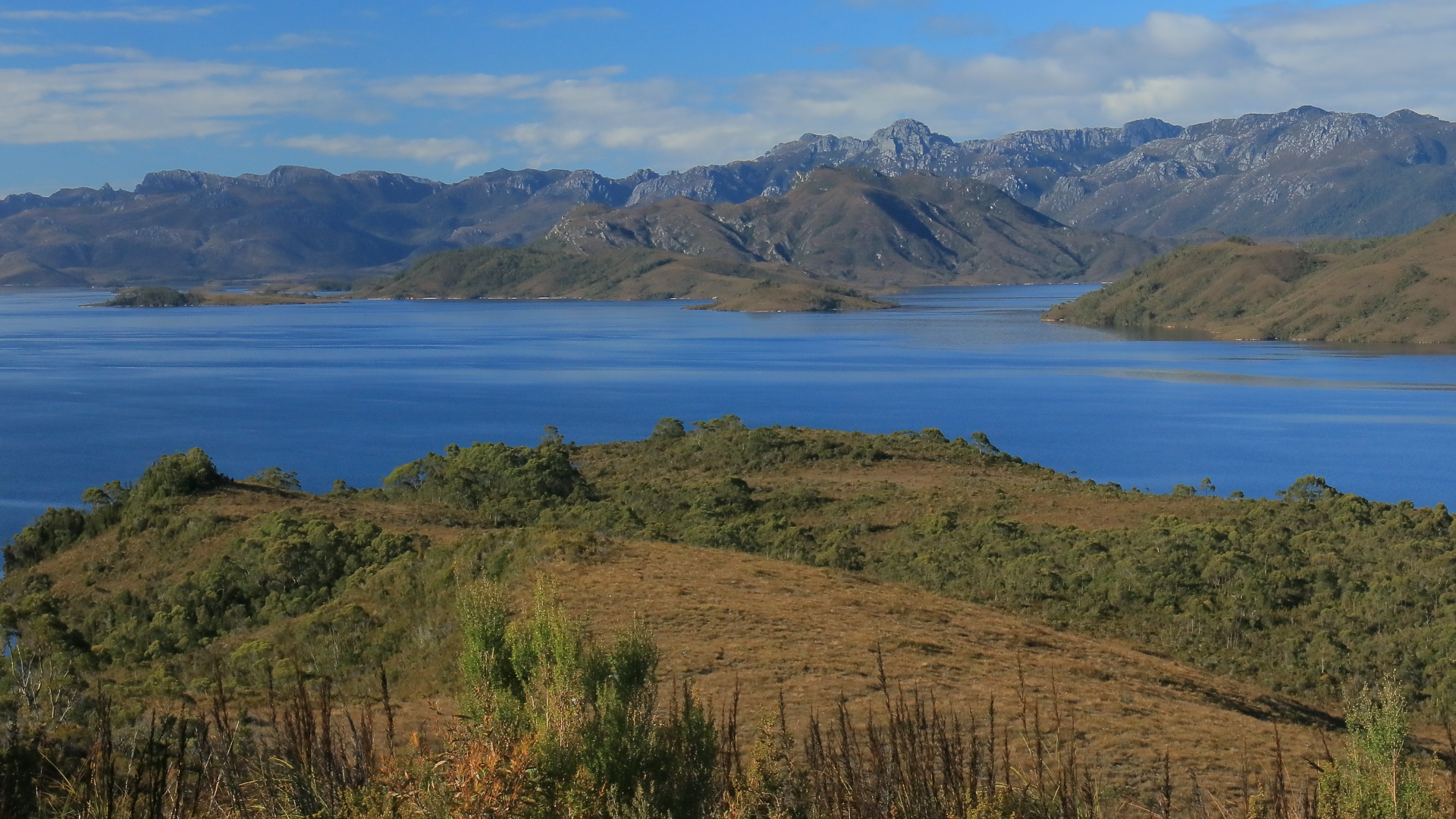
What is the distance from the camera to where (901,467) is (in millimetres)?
48844

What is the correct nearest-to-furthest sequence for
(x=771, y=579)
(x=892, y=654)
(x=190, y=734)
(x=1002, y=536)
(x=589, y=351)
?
(x=190, y=734) < (x=892, y=654) < (x=771, y=579) < (x=1002, y=536) < (x=589, y=351)

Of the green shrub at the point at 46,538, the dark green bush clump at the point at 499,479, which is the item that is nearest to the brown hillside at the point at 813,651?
the green shrub at the point at 46,538

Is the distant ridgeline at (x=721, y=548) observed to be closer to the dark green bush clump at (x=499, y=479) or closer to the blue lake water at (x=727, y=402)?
the dark green bush clump at (x=499, y=479)

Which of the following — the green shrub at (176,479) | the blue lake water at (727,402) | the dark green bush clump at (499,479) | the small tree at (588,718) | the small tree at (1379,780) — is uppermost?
the small tree at (588,718)

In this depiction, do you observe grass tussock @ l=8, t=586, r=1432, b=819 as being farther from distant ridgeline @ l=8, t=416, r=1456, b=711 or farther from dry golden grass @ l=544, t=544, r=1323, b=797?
distant ridgeline @ l=8, t=416, r=1456, b=711

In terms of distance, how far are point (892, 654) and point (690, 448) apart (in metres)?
37.1

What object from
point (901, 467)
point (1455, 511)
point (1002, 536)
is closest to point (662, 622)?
point (1002, 536)

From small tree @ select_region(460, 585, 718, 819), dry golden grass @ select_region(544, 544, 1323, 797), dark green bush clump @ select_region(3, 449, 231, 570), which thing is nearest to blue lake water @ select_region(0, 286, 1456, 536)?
dark green bush clump @ select_region(3, 449, 231, 570)

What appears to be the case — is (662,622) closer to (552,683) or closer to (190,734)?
(190,734)

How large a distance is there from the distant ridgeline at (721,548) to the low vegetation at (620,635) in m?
0.11

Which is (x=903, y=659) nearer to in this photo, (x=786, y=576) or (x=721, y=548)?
(x=786, y=576)

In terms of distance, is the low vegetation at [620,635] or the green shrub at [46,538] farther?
the green shrub at [46,538]

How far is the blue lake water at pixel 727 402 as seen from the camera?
70.8 meters

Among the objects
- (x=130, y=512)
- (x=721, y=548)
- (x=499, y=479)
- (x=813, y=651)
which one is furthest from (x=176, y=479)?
(x=813, y=651)
